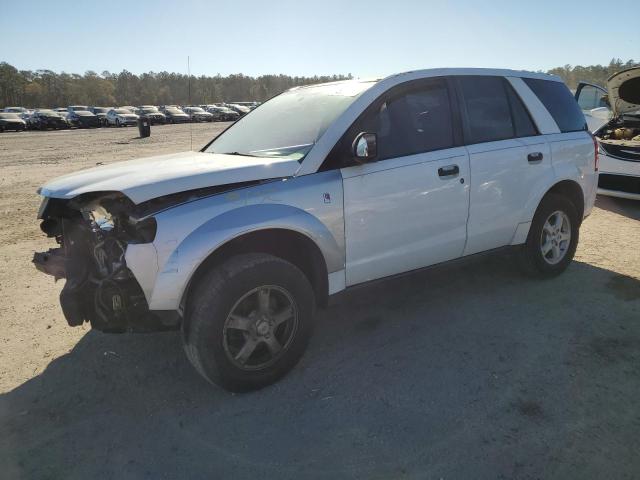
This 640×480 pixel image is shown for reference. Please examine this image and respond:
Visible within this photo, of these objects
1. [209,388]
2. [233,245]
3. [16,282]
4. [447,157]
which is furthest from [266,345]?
[16,282]

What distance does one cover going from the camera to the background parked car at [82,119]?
40.0 metres

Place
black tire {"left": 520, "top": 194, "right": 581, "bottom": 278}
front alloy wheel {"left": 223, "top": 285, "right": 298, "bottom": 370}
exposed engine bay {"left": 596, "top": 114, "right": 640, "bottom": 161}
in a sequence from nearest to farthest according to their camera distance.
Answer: front alloy wheel {"left": 223, "top": 285, "right": 298, "bottom": 370} < black tire {"left": 520, "top": 194, "right": 581, "bottom": 278} < exposed engine bay {"left": 596, "top": 114, "right": 640, "bottom": 161}

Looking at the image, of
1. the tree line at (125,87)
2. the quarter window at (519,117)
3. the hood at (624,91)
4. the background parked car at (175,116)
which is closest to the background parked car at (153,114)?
the background parked car at (175,116)

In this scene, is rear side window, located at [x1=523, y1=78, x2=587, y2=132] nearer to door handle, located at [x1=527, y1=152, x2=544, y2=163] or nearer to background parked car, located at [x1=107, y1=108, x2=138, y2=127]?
door handle, located at [x1=527, y1=152, x2=544, y2=163]

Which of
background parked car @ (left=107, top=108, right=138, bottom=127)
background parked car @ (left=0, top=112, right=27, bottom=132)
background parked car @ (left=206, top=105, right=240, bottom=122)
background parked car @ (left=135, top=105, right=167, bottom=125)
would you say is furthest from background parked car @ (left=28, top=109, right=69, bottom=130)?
background parked car @ (left=206, top=105, right=240, bottom=122)

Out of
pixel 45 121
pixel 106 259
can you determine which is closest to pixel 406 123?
pixel 106 259

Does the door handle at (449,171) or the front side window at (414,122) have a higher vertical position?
the front side window at (414,122)

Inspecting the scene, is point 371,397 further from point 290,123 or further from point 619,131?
point 619,131

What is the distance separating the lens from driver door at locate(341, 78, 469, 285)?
321 centimetres

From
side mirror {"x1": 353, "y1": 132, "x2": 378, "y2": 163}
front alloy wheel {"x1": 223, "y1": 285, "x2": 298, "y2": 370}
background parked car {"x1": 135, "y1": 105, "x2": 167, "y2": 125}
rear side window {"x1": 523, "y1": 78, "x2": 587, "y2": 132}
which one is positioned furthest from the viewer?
background parked car {"x1": 135, "y1": 105, "x2": 167, "y2": 125}

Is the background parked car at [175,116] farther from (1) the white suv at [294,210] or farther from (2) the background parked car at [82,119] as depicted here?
(1) the white suv at [294,210]

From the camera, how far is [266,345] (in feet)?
9.70

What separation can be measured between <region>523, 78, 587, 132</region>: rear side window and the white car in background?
3.20m

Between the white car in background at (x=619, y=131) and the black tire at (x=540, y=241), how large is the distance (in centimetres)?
343
